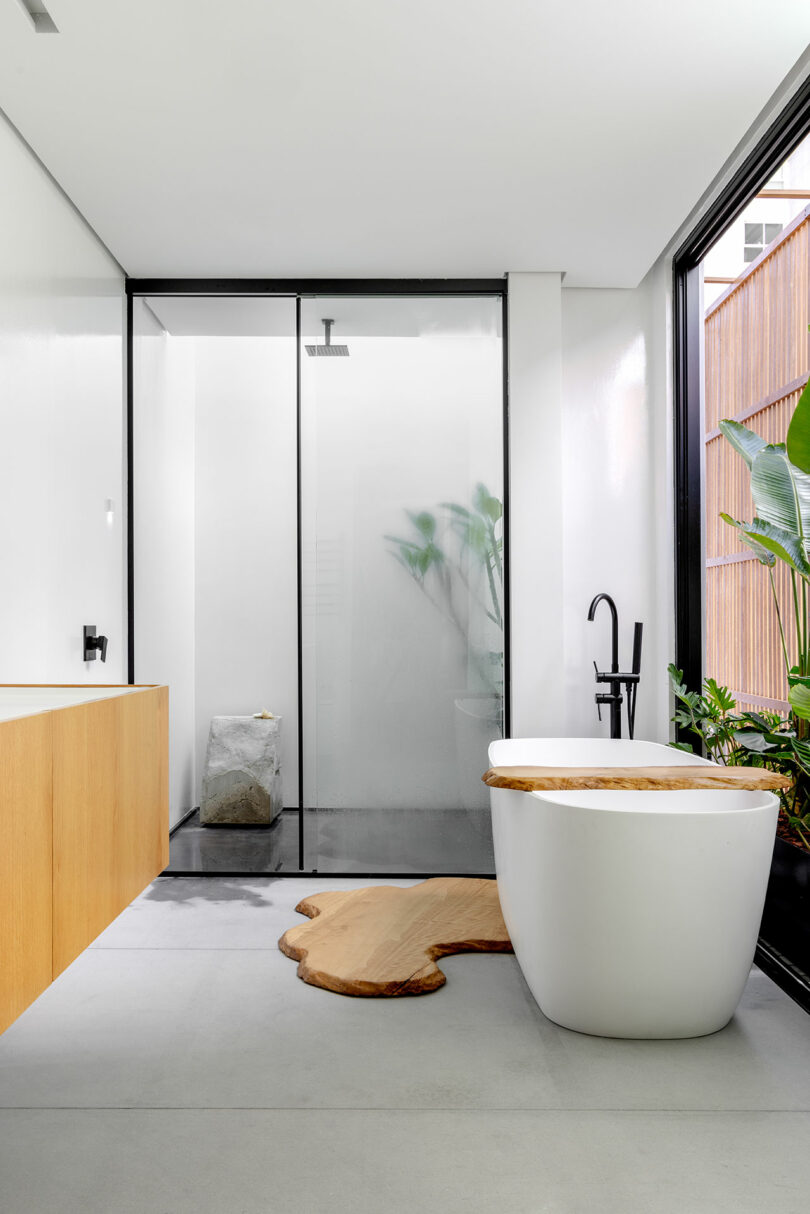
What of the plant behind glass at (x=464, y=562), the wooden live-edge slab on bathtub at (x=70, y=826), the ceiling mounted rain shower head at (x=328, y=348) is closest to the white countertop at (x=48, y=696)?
the wooden live-edge slab on bathtub at (x=70, y=826)

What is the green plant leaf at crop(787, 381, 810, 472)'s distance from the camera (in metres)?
2.44

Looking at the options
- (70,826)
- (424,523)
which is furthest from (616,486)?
(70,826)

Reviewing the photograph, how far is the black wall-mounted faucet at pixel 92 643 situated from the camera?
329 centimetres

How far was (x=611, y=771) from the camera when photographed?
2.57 metres

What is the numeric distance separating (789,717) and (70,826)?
224 centimetres

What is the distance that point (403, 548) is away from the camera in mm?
3893

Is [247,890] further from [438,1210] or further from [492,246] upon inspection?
[492,246]

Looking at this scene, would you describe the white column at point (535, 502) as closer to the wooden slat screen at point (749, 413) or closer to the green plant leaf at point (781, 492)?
the wooden slat screen at point (749, 413)

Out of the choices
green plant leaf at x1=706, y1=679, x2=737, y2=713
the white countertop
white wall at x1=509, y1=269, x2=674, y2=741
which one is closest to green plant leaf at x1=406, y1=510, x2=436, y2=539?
white wall at x1=509, y1=269, x2=674, y2=741

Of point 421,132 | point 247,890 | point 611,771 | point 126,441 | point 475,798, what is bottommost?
point 247,890

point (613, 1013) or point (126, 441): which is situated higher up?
point (126, 441)

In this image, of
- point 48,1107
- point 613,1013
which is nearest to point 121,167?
point 48,1107

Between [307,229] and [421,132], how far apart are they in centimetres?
79

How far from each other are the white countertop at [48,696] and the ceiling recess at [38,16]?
1609mm
